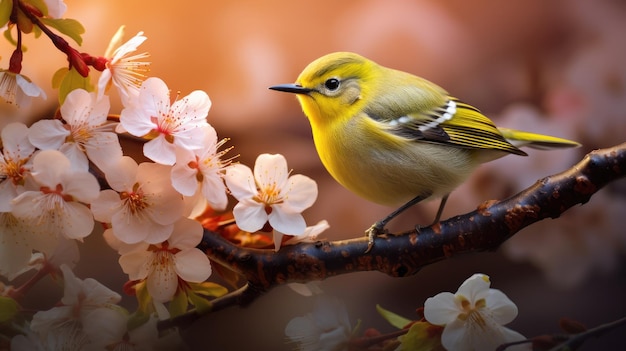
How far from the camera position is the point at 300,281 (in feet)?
2.86

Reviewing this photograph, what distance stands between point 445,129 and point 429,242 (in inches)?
6.5

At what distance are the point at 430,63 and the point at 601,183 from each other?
322 millimetres

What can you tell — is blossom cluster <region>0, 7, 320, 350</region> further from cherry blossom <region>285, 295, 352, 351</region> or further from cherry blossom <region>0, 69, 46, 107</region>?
cherry blossom <region>285, 295, 352, 351</region>

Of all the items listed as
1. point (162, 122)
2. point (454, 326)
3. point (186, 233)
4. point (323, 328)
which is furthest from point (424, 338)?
point (162, 122)

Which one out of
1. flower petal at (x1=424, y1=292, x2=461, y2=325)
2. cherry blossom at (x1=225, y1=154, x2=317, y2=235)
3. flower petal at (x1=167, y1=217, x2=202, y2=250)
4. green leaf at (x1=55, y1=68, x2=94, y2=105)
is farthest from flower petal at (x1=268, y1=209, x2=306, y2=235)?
green leaf at (x1=55, y1=68, x2=94, y2=105)

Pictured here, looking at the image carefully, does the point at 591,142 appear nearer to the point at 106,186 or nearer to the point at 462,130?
the point at 462,130

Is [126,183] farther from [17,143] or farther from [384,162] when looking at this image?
[384,162]

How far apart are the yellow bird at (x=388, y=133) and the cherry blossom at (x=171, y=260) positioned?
0.22 m

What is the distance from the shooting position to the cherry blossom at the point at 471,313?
0.83 m

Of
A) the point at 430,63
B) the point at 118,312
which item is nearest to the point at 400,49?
the point at 430,63

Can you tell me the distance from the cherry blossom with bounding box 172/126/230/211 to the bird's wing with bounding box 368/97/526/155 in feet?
0.76

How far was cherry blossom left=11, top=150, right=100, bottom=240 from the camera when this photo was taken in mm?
741

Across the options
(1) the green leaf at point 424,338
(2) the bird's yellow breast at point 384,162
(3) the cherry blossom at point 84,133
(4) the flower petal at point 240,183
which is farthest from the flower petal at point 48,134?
(1) the green leaf at point 424,338

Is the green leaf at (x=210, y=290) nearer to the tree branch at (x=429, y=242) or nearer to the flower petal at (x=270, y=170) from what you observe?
the tree branch at (x=429, y=242)
